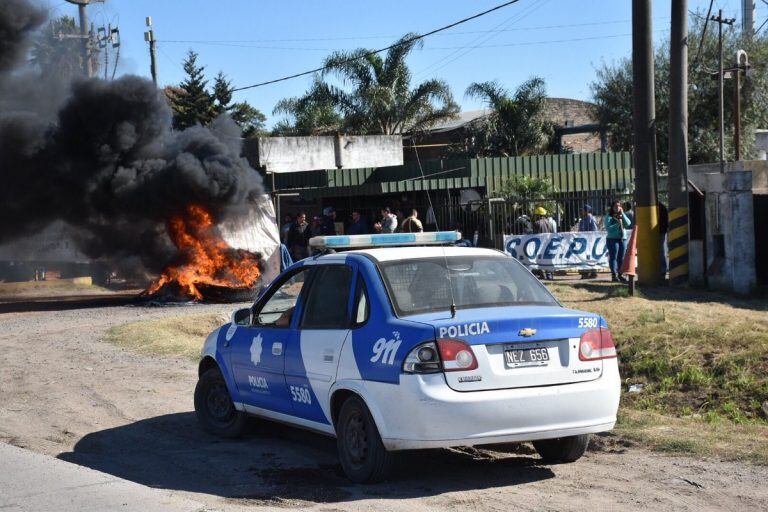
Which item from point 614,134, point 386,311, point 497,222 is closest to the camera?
point 386,311

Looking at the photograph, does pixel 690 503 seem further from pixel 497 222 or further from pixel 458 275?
pixel 497 222

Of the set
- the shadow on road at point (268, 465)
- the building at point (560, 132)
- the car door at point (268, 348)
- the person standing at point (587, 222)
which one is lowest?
the shadow on road at point (268, 465)

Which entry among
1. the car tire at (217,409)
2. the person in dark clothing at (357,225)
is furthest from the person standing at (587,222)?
the car tire at (217,409)

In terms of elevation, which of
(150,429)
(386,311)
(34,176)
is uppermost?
(34,176)

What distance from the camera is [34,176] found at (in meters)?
23.7

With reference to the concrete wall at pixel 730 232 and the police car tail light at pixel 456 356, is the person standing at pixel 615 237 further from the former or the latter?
the police car tail light at pixel 456 356

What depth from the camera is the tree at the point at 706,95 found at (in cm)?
3750

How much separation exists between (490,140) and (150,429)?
123 feet

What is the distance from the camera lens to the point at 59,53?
30875 millimetres

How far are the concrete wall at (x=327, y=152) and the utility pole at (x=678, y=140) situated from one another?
19.1m

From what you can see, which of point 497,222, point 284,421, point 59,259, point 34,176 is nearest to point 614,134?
point 497,222

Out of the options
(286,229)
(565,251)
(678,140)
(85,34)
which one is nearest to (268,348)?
(678,140)

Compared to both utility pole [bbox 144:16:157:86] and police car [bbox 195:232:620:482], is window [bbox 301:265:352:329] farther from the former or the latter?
utility pole [bbox 144:16:157:86]

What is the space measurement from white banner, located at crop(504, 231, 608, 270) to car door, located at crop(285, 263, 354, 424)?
1488 centimetres
